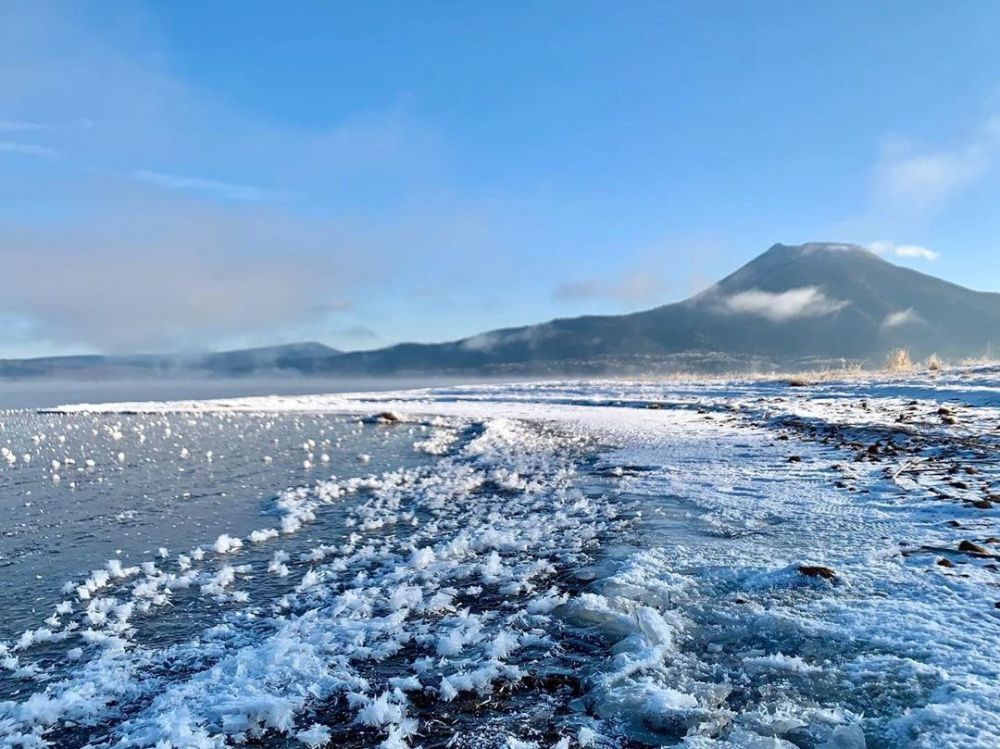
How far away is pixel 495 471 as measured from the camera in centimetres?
1328

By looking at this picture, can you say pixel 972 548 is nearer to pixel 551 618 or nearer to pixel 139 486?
pixel 551 618

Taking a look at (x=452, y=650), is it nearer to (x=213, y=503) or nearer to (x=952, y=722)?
(x=952, y=722)

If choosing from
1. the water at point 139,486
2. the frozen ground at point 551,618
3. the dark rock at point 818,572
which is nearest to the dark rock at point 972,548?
the frozen ground at point 551,618

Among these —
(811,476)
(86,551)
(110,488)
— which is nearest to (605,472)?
(811,476)

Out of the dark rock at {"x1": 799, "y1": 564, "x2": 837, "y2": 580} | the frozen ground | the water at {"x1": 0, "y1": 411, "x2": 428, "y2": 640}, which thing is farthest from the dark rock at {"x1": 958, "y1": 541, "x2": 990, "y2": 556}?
the water at {"x1": 0, "y1": 411, "x2": 428, "y2": 640}

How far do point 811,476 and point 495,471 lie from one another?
6.34 metres

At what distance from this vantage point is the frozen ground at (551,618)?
11.5 feet

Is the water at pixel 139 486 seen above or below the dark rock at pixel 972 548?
below

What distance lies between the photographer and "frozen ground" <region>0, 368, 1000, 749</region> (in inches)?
138

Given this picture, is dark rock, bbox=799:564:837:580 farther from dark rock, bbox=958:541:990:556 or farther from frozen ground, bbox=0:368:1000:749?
dark rock, bbox=958:541:990:556

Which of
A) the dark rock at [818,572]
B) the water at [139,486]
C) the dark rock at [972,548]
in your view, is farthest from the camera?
the water at [139,486]

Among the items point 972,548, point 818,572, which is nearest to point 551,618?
point 818,572

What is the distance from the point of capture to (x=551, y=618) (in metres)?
5.16

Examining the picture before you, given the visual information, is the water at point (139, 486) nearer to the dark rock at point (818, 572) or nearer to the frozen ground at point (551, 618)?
the frozen ground at point (551, 618)
